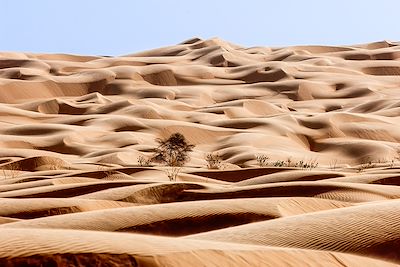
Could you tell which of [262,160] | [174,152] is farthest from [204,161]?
[262,160]

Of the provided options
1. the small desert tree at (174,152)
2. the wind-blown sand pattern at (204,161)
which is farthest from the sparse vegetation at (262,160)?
the small desert tree at (174,152)

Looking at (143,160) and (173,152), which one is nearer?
(143,160)

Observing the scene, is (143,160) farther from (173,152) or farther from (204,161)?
(204,161)

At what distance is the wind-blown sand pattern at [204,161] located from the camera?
262cm

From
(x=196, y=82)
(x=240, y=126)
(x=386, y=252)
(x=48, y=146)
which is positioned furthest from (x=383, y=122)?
(x=386, y=252)

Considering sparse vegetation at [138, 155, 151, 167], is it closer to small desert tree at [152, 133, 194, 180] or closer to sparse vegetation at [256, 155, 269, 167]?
small desert tree at [152, 133, 194, 180]

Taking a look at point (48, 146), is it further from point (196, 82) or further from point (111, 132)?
point (196, 82)

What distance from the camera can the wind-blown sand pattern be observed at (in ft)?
8.58

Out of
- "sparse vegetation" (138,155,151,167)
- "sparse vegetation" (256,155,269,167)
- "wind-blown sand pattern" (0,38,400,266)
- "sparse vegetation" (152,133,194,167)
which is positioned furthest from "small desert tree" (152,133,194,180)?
"sparse vegetation" (256,155,269,167)

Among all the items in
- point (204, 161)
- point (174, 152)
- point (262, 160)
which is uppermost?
point (174, 152)

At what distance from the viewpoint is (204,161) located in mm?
16656

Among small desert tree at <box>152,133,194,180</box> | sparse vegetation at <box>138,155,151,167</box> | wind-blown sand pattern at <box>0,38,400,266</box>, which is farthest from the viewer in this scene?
small desert tree at <box>152,133,194,180</box>

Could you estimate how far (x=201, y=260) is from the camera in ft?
7.39

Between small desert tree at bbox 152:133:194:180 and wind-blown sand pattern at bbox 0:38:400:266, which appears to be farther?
small desert tree at bbox 152:133:194:180
